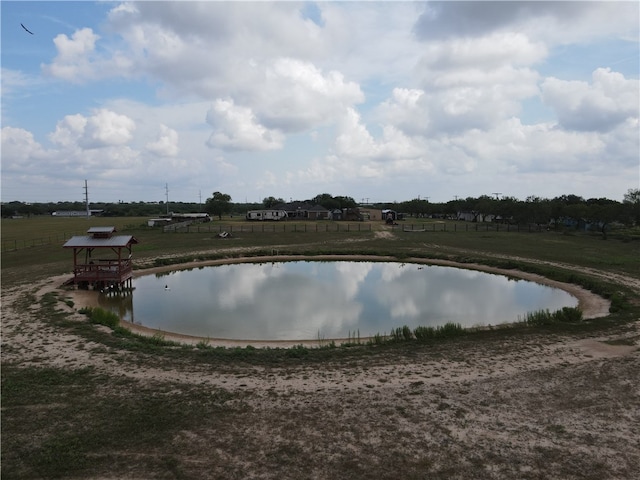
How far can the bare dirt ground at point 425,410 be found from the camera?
6.38 meters

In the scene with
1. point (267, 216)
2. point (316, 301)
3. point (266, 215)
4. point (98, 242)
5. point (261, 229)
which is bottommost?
point (316, 301)

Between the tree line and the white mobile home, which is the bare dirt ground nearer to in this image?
the tree line

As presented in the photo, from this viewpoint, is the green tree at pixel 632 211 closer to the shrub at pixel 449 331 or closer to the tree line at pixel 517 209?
the tree line at pixel 517 209

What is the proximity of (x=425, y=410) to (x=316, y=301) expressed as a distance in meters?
11.9

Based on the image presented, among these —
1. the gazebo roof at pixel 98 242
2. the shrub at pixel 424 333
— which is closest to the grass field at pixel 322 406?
the shrub at pixel 424 333

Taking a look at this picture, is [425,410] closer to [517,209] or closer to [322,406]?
[322,406]

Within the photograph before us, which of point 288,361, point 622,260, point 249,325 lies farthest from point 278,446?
point 622,260

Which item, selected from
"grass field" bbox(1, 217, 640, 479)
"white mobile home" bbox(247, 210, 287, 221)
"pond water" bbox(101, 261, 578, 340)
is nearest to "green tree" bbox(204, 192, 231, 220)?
"white mobile home" bbox(247, 210, 287, 221)

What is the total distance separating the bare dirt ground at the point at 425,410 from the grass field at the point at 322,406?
0.03 metres

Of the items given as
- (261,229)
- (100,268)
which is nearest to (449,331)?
(100,268)

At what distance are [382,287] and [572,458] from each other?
1677 cm

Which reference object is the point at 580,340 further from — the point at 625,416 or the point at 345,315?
the point at 345,315

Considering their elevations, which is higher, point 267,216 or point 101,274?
point 267,216

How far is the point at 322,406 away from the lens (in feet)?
27.4
